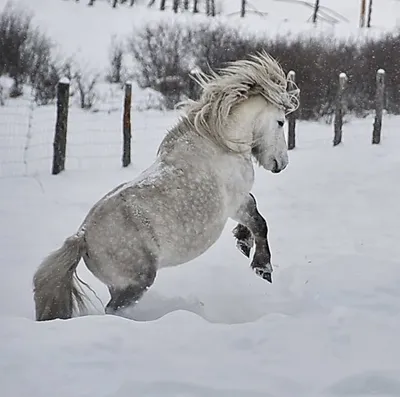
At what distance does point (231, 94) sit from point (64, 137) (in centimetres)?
536

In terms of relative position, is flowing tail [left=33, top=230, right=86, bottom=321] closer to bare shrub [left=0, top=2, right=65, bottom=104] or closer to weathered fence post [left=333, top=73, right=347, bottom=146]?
weathered fence post [left=333, top=73, right=347, bottom=146]

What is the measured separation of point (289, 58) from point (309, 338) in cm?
1522

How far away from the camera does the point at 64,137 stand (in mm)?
9102

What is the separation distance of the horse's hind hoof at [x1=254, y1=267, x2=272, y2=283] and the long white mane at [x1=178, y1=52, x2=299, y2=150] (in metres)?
0.84

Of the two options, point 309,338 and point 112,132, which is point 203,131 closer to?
point 309,338

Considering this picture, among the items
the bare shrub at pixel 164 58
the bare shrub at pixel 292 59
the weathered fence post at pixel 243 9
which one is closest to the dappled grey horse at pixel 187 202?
the bare shrub at pixel 292 59

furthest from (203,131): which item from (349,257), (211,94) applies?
(349,257)

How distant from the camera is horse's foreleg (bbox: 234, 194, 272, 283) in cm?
420

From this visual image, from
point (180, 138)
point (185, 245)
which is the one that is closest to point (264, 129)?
point (180, 138)

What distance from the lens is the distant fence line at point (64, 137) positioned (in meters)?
9.10

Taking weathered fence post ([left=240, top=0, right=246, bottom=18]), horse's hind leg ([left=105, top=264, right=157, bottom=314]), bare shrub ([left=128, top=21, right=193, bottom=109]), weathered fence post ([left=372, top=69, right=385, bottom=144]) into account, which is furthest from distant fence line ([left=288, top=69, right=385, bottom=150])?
weathered fence post ([left=240, top=0, right=246, bottom=18])

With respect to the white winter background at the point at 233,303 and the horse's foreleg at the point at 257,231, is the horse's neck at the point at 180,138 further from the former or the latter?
the white winter background at the point at 233,303

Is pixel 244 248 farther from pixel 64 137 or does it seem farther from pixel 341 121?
pixel 341 121

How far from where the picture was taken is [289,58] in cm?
1725
